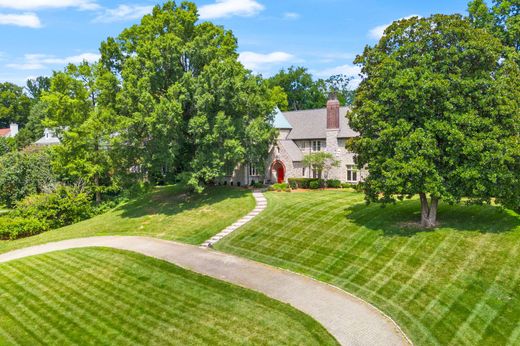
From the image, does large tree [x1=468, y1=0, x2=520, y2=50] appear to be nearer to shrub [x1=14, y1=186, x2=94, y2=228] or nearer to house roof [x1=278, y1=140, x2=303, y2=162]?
house roof [x1=278, y1=140, x2=303, y2=162]

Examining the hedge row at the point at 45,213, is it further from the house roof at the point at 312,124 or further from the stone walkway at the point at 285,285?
the house roof at the point at 312,124

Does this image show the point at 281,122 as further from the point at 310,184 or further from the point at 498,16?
the point at 498,16

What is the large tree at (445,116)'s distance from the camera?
1656cm

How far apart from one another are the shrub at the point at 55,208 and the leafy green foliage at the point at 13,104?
75534 mm

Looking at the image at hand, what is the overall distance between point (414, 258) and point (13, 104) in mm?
106887

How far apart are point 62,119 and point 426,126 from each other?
32.4 metres

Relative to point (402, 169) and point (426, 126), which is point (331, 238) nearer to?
point (402, 169)

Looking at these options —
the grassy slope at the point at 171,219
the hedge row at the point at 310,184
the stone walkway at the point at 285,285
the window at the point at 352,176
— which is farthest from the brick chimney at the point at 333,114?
the stone walkway at the point at 285,285

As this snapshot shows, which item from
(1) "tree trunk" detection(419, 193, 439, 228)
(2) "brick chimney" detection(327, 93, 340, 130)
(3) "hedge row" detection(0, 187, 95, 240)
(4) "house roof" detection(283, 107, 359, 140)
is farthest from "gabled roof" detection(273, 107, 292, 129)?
(1) "tree trunk" detection(419, 193, 439, 228)

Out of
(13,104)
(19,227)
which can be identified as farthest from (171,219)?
(13,104)

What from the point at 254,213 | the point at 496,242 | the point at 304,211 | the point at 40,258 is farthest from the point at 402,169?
the point at 40,258

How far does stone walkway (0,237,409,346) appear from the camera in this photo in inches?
470

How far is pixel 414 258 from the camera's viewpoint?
16375mm

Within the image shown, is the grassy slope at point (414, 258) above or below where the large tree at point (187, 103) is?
below
